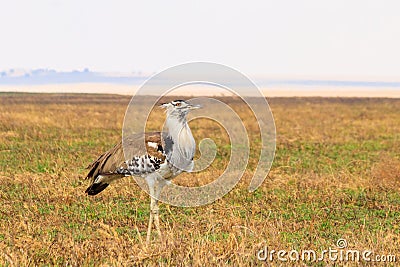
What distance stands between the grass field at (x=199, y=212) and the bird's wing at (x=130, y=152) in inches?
29.0

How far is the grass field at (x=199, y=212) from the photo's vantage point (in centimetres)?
676


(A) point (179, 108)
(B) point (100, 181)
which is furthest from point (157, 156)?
(B) point (100, 181)

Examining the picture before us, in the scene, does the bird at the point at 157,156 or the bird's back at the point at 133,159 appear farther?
the bird's back at the point at 133,159

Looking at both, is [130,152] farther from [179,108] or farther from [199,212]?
[199,212]

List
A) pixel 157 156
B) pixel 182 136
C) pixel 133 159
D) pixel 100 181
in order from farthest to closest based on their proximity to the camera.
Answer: pixel 100 181 → pixel 133 159 → pixel 157 156 → pixel 182 136

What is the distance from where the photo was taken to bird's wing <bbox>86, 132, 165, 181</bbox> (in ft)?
25.6

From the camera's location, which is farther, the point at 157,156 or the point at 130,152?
the point at 130,152

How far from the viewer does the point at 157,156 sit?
7.76 metres

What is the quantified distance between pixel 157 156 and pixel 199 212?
6.69 feet

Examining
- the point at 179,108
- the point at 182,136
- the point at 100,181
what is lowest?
the point at 100,181

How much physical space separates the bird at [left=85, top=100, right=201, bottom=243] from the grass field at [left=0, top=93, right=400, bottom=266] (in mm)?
622

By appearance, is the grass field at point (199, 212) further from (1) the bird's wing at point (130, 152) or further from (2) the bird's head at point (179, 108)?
(2) the bird's head at point (179, 108)

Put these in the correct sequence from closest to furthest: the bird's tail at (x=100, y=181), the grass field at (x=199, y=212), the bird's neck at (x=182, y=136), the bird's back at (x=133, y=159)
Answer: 1. the grass field at (x=199, y=212)
2. the bird's neck at (x=182, y=136)
3. the bird's back at (x=133, y=159)
4. the bird's tail at (x=100, y=181)

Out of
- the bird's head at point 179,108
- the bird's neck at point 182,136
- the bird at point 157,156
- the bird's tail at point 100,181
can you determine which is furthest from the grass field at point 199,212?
the bird's head at point 179,108
